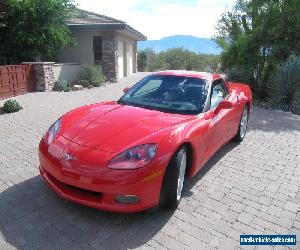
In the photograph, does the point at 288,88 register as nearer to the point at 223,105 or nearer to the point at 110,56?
the point at 223,105

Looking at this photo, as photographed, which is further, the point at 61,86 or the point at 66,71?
the point at 66,71

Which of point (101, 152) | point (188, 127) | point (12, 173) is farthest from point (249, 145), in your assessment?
point (12, 173)

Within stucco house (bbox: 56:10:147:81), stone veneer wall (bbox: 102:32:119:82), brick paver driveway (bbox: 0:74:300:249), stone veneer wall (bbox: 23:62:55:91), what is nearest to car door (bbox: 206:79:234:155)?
brick paver driveway (bbox: 0:74:300:249)

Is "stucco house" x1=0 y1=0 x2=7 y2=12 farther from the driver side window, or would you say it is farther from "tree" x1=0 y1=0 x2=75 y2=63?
the driver side window

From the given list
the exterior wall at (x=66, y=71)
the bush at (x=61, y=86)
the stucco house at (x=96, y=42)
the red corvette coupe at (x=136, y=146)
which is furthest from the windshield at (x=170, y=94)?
the stucco house at (x=96, y=42)

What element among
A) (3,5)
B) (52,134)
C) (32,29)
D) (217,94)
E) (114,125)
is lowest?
(52,134)

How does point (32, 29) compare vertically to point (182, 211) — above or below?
above

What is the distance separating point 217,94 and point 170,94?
833 millimetres

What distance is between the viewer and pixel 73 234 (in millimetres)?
3014

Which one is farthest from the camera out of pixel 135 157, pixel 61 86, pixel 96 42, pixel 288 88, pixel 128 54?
pixel 128 54

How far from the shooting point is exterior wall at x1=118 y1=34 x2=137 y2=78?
17.6 meters

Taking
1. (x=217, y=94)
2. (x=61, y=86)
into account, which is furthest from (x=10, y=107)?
(x=217, y=94)

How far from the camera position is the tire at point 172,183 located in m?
3.22

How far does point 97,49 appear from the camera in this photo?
52.4ft
